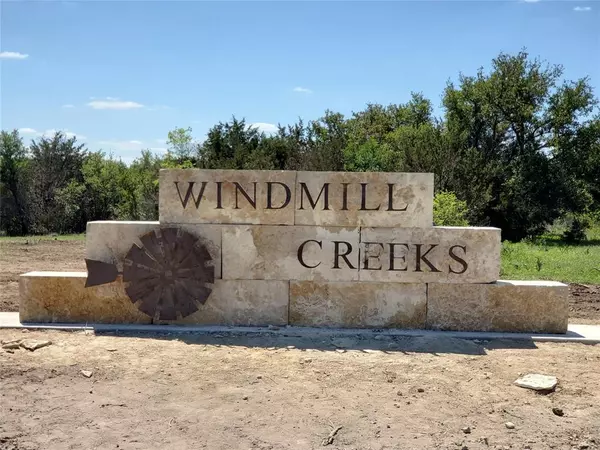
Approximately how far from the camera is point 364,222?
6.86 metres

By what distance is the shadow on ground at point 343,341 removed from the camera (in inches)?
241

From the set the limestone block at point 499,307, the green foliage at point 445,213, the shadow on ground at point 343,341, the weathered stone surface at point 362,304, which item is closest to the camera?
the shadow on ground at point 343,341

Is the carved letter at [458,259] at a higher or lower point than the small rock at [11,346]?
higher

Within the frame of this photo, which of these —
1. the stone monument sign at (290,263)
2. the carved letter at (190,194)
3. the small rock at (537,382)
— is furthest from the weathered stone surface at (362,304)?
the small rock at (537,382)

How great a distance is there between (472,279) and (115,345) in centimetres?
418

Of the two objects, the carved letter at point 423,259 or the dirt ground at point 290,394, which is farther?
the carved letter at point 423,259

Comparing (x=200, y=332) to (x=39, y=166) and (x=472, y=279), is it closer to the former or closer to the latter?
(x=472, y=279)

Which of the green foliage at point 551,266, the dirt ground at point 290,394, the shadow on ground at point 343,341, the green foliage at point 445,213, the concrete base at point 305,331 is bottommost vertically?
the dirt ground at point 290,394

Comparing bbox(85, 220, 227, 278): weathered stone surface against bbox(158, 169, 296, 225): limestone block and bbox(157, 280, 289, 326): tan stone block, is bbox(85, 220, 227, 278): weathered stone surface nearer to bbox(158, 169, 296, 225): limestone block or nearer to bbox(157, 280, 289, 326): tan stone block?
bbox(158, 169, 296, 225): limestone block

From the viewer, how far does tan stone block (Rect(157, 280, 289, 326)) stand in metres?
6.89

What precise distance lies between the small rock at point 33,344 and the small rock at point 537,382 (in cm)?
479

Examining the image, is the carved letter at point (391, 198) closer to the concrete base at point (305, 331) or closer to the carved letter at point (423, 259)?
the carved letter at point (423, 259)

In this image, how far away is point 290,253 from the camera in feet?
22.5

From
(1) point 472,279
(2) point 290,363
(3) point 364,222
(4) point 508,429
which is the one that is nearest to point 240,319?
(2) point 290,363
